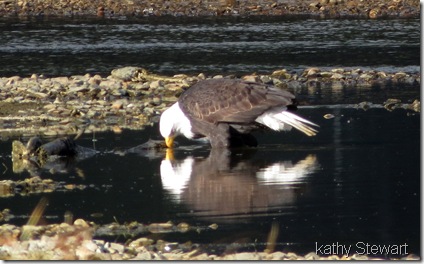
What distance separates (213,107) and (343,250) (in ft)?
15.8

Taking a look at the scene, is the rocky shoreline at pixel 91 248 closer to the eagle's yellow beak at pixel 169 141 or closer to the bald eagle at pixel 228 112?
the bald eagle at pixel 228 112

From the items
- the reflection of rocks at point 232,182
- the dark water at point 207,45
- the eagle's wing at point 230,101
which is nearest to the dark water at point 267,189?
the reflection of rocks at point 232,182

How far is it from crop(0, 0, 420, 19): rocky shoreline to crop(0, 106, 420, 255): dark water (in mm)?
18657

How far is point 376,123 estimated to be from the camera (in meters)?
15.8

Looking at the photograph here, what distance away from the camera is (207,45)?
2777 centimetres

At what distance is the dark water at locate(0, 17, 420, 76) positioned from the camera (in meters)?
23.9

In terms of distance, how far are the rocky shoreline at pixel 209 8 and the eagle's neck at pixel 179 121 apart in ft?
64.3

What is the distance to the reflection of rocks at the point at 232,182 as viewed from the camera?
11039 mm

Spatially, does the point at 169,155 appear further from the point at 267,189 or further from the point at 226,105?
the point at 267,189

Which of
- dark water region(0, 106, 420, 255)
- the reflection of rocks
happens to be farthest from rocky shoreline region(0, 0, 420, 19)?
the reflection of rocks

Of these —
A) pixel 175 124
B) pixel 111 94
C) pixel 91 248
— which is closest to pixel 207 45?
pixel 111 94

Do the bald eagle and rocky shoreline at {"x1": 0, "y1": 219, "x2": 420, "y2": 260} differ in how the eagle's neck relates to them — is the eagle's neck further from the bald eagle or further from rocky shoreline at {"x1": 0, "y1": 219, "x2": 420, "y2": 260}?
rocky shoreline at {"x1": 0, "y1": 219, "x2": 420, "y2": 260}

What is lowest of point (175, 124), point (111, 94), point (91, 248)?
point (111, 94)

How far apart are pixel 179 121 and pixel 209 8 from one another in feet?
70.7
